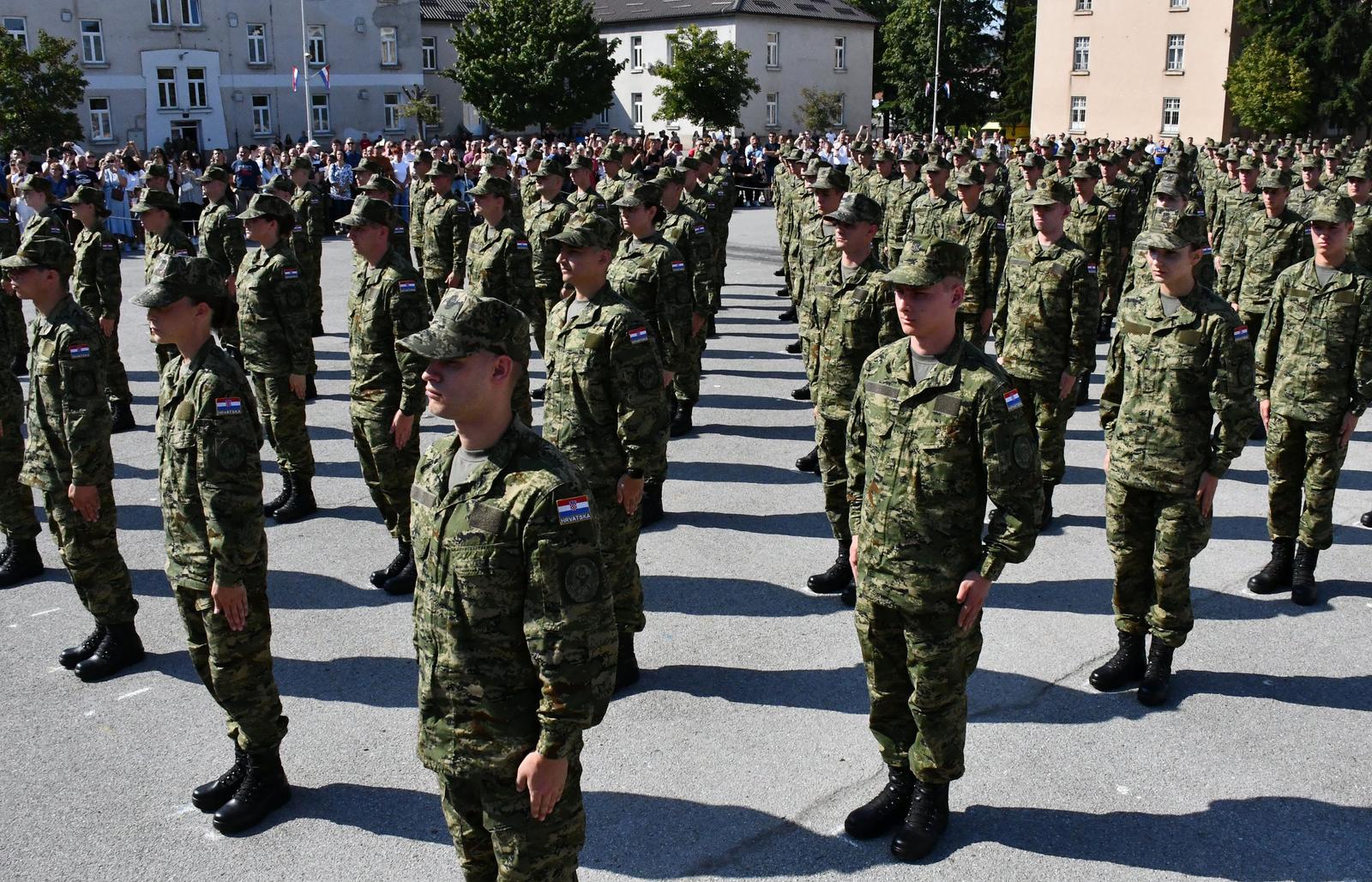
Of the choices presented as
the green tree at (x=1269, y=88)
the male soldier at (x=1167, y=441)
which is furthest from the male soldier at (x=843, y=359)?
the green tree at (x=1269, y=88)

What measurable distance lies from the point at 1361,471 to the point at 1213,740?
5069 mm

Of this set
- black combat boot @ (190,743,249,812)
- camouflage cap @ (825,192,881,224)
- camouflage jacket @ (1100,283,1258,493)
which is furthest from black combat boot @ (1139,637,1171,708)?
black combat boot @ (190,743,249,812)

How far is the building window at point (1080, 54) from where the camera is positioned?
5138 cm

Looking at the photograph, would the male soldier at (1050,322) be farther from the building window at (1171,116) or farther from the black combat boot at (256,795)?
the building window at (1171,116)

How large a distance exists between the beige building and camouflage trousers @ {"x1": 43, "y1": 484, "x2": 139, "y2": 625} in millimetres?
50219

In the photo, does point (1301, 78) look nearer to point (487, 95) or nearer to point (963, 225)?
point (487, 95)

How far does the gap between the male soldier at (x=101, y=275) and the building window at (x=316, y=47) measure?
40488 millimetres

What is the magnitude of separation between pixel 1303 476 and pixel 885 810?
156 inches

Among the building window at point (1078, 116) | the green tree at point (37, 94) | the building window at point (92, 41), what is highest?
the building window at point (92, 41)

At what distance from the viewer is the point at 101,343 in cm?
593

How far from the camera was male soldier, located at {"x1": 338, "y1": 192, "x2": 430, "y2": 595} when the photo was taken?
22.6 ft

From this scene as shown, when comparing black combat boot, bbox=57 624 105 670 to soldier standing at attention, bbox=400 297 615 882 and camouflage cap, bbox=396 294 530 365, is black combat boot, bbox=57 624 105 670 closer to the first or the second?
soldier standing at attention, bbox=400 297 615 882

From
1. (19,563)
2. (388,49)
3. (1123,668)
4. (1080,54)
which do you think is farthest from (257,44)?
(1123,668)

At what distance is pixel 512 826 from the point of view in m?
3.30
